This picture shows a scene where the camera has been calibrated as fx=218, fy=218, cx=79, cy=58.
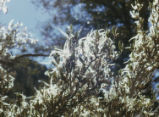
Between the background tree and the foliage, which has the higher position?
the background tree

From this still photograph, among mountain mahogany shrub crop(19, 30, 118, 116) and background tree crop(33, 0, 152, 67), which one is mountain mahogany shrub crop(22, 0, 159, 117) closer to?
mountain mahogany shrub crop(19, 30, 118, 116)

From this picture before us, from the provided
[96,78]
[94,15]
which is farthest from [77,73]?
[94,15]

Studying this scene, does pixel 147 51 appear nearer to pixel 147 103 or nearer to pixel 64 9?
pixel 147 103

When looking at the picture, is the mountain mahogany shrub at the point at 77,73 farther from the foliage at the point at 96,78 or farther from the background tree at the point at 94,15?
the background tree at the point at 94,15

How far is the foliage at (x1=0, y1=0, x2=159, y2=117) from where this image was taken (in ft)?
14.0

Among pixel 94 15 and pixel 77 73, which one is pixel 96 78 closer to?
pixel 77 73

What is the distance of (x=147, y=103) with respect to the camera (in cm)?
462

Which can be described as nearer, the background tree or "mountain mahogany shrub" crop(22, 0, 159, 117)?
"mountain mahogany shrub" crop(22, 0, 159, 117)

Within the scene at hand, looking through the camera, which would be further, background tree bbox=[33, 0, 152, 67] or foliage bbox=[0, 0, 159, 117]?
background tree bbox=[33, 0, 152, 67]

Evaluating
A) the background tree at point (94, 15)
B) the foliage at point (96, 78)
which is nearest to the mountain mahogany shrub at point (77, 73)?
the foliage at point (96, 78)

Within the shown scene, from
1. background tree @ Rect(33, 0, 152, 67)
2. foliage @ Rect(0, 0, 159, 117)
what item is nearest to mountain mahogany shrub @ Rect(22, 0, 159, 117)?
foliage @ Rect(0, 0, 159, 117)

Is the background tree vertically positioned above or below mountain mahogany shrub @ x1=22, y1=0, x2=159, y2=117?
above

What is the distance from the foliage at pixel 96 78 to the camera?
426 cm

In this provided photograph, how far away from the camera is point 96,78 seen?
14.3ft
